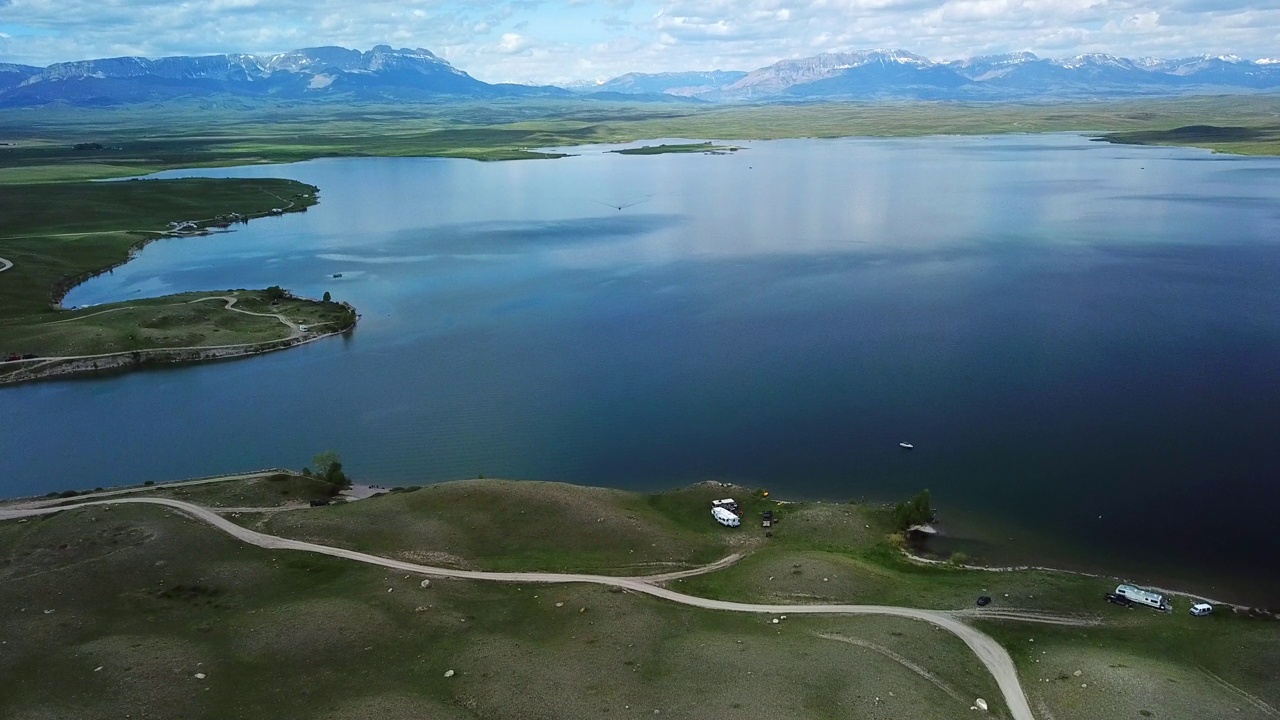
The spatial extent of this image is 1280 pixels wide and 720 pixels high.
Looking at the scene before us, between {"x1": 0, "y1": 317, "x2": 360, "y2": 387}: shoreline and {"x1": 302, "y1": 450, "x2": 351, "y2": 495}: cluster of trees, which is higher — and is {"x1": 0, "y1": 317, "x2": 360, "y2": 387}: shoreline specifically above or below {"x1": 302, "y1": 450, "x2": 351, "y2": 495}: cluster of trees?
above

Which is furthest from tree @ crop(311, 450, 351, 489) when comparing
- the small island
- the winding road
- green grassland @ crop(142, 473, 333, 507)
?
the small island

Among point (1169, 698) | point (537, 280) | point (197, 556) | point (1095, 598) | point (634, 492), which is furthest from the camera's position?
point (537, 280)

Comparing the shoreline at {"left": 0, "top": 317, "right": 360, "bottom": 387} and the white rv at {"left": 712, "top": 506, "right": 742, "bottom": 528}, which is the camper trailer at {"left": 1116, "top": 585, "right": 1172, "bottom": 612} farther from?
the shoreline at {"left": 0, "top": 317, "right": 360, "bottom": 387}

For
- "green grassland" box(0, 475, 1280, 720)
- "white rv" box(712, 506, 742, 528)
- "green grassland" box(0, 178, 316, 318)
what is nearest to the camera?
"green grassland" box(0, 475, 1280, 720)

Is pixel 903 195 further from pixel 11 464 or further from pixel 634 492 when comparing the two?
pixel 11 464

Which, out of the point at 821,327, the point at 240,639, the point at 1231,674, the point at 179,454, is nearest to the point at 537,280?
the point at 821,327
